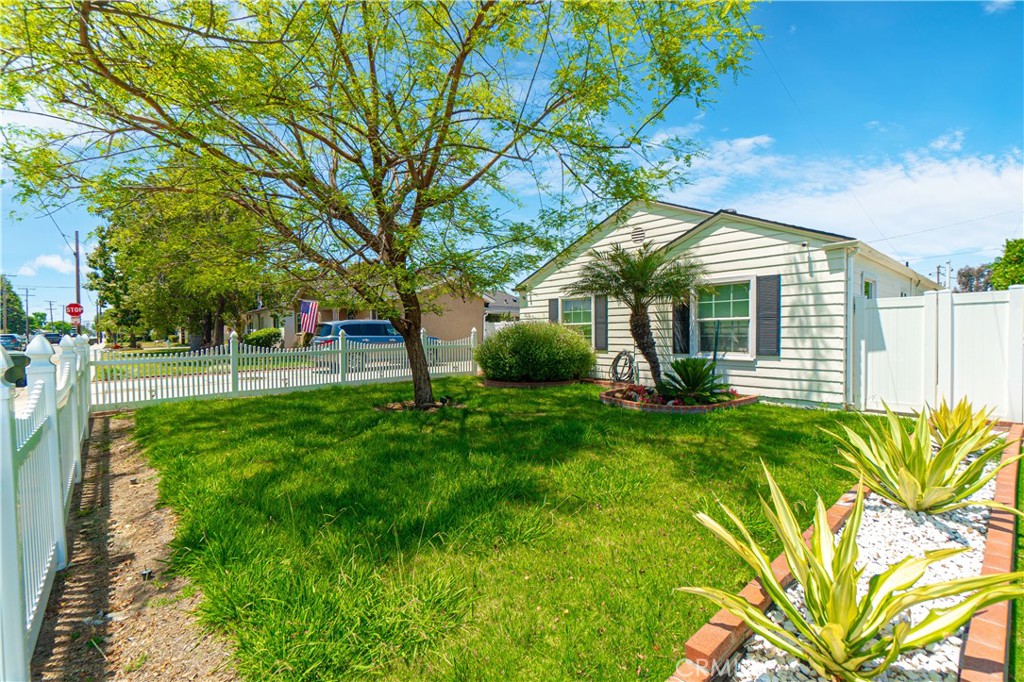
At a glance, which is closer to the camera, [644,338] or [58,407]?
[58,407]

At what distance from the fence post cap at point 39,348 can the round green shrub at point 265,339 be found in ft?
80.3

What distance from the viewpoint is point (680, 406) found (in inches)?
296

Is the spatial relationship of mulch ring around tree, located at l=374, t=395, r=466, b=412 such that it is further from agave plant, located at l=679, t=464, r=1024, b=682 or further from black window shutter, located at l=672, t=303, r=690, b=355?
agave plant, located at l=679, t=464, r=1024, b=682

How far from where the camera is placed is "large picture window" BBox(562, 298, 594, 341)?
1202cm

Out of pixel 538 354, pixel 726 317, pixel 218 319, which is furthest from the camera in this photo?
pixel 218 319

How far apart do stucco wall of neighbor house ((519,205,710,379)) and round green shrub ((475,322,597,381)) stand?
0.64m

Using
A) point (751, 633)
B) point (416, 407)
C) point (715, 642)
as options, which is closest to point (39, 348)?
point (715, 642)

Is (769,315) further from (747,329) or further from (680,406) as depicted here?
(680,406)

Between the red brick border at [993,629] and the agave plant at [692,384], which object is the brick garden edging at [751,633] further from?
the agave plant at [692,384]

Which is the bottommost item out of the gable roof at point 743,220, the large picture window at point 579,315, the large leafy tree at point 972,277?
the large picture window at point 579,315

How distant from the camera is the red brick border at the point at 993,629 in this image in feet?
6.13

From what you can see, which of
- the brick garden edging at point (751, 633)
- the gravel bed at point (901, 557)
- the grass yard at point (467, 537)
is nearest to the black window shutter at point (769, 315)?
the grass yard at point (467, 537)

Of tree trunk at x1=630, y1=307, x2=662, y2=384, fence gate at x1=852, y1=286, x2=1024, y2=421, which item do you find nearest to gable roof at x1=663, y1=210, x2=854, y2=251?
fence gate at x1=852, y1=286, x2=1024, y2=421

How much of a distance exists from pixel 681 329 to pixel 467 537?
25.5 feet
